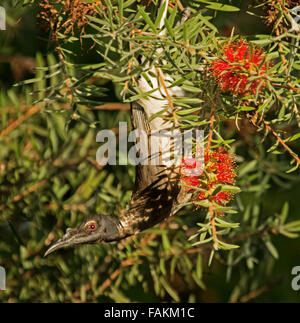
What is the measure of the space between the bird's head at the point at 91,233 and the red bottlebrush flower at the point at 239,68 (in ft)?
1.19

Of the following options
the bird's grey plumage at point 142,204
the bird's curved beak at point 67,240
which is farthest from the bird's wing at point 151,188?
the bird's curved beak at point 67,240

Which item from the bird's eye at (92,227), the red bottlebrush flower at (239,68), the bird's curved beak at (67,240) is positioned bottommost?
the bird's curved beak at (67,240)

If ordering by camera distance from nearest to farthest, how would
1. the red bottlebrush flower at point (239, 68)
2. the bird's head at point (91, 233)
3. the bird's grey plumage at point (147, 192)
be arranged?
the red bottlebrush flower at point (239, 68), the bird's grey plumage at point (147, 192), the bird's head at point (91, 233)

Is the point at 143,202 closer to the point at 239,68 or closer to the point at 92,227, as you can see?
the point at 92,227

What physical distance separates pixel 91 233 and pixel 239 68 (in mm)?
424

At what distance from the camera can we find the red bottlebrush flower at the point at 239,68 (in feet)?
1.93

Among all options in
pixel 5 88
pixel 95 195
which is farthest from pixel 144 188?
pixel 5 88

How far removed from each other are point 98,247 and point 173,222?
0.20 m

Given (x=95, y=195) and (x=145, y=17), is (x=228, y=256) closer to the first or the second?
(x=95, y=195)

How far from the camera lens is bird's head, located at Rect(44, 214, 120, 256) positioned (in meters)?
0.86

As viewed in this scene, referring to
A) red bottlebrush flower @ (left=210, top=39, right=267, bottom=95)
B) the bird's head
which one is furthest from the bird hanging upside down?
red bottlebrush flower @ (left=210, top=39, right=267, bottom=95)

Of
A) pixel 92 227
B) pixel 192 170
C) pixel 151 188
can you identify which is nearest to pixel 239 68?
pixel 192 170

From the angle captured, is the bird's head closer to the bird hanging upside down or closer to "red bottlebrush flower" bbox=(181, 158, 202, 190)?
the bird hanging upside down

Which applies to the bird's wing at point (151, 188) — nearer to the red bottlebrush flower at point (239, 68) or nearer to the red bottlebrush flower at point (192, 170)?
the red bottlebrush flower at point (192, 170)
